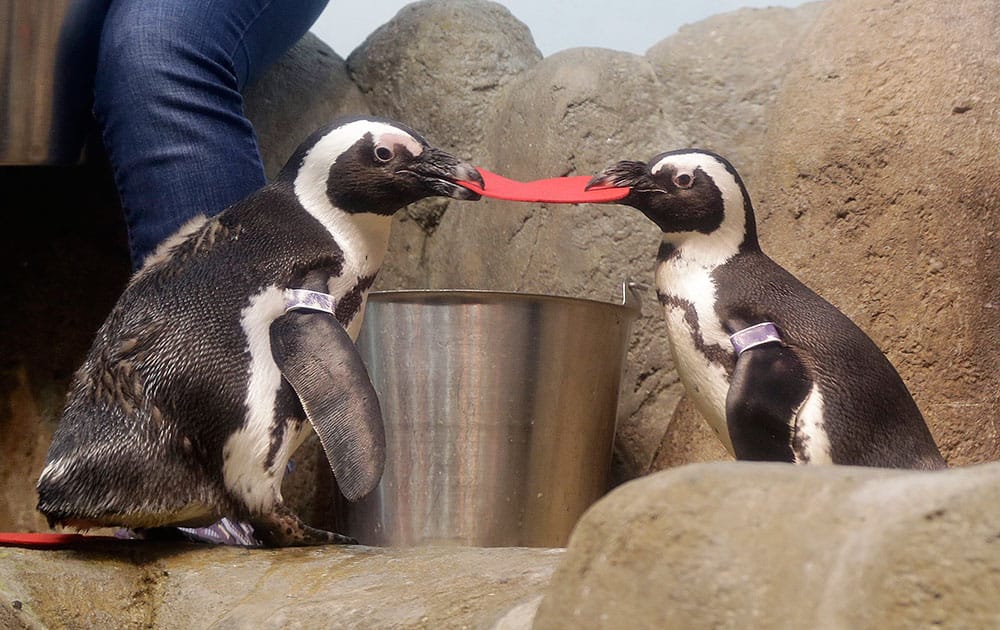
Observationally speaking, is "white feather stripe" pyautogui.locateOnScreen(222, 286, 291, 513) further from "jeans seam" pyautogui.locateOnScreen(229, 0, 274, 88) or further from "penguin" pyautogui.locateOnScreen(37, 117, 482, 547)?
"jeans seam" pyautogui.locateOnScreen(229, 0, 274, 88)

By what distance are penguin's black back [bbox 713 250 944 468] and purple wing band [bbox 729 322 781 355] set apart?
0.01 metres

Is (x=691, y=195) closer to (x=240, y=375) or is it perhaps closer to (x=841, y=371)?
(x=841, y=371)

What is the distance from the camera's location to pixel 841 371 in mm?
1210

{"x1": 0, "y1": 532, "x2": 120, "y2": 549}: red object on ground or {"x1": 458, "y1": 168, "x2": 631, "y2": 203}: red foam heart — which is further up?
{"x1": 458, "y1": 168, "x2": 631, "y2": 203}: red foam heart

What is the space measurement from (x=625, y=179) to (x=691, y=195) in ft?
0.26

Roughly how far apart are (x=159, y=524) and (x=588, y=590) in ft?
2.12

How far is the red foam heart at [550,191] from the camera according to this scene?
4.35 ft

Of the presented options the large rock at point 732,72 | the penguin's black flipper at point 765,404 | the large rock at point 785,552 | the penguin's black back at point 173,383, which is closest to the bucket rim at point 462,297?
the penguin's black back at point 173,383

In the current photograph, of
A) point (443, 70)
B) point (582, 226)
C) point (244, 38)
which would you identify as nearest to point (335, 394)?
point (244, 38)

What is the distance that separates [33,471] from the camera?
195 centimetres

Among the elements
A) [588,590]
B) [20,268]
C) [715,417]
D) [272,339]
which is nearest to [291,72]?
[20,268]

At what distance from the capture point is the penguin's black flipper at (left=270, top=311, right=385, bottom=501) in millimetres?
1157

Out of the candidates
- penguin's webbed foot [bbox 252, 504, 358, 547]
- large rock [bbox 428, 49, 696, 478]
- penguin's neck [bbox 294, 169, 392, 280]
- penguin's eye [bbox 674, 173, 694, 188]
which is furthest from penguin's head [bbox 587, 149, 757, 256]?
large rock [bbox 428, 49, 696, 478]

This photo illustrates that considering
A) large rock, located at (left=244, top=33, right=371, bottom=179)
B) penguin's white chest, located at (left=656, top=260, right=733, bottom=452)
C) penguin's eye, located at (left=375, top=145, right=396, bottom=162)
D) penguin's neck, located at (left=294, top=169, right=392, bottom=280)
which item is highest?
large rock, located at (left=244, top=33, right=371, bottom=179)
